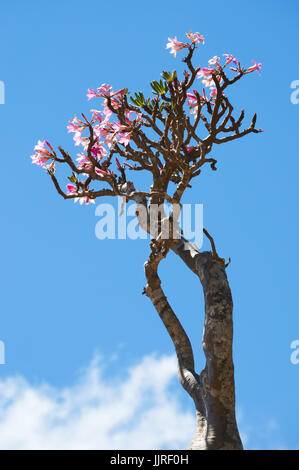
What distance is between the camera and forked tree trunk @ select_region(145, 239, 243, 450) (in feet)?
22.2

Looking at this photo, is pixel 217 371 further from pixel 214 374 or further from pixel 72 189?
pixel 72 189

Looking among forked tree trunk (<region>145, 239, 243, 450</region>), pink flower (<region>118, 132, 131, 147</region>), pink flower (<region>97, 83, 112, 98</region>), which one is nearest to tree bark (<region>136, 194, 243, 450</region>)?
forked tree trunk (<region>145, 239, 243, 450</region>)

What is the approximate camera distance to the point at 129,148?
8.91m

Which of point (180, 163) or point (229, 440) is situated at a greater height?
point (180, 163)

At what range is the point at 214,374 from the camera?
691 cm

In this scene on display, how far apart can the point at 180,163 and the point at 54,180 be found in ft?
6.02

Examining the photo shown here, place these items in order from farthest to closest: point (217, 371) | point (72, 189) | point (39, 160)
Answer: point (72, 189)
point (39, 160)
point (217, 371)

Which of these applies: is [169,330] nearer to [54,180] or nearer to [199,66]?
[54,180]

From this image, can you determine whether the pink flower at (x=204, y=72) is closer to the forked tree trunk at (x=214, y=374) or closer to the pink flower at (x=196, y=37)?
the pink flower at (x=196, y=37)

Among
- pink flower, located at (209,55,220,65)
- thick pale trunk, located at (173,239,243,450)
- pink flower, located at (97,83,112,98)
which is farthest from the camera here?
pink flower, located at (209,55,220,65)

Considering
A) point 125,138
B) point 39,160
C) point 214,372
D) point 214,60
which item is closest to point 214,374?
point 214,372

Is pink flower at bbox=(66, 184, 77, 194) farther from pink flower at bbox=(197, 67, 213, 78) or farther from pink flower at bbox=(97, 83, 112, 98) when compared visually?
pink flower at bbox=(197, 67, 213, 78)
